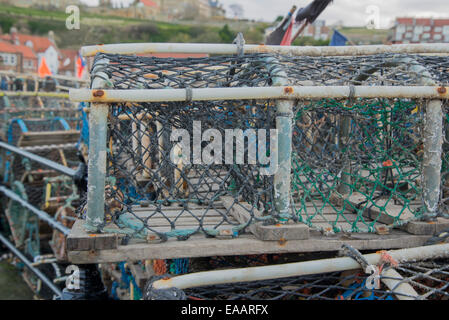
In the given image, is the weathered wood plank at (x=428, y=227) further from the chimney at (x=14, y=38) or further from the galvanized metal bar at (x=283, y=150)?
the chimney at (x=14, y=38)

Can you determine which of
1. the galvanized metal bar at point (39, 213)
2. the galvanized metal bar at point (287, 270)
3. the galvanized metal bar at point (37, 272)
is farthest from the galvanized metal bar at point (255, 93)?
the galvanized metal bar at point (37, 272)

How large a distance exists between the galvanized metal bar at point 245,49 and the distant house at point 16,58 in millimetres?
40093

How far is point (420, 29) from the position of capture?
5784 cm

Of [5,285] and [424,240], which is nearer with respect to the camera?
[424,240]

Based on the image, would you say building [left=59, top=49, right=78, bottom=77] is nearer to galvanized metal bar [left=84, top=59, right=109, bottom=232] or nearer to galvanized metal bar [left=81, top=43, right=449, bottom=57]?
galvanized metal bar [left=81, top=43, right=449, bottom=57]

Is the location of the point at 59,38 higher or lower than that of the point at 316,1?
higher

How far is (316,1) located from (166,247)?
5970 mm

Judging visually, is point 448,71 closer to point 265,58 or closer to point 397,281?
point 265,58

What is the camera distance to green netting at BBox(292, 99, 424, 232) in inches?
101

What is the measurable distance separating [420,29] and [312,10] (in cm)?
5833

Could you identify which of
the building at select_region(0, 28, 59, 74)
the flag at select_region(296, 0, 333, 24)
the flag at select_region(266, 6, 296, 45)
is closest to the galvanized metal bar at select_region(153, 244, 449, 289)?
the flag at select_region(266, 6, 296, 45)

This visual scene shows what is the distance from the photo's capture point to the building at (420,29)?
52.6 m
